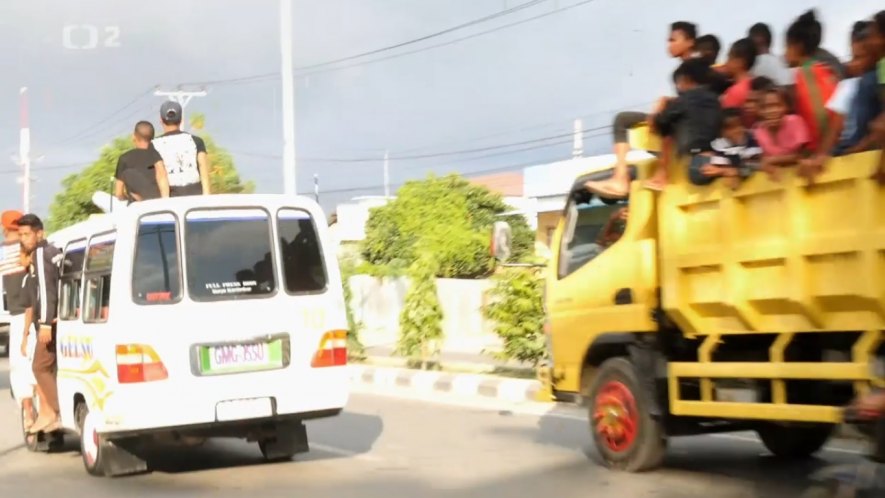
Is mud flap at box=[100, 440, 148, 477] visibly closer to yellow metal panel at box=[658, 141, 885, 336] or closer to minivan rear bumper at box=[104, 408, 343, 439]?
minivan rear bumper at box=[104, 408, 343, 439]

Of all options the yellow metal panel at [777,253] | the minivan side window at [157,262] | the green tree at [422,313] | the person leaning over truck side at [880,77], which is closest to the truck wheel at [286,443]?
the minivan side window at [157,262]

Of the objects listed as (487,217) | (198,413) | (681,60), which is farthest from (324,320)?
(487,217)

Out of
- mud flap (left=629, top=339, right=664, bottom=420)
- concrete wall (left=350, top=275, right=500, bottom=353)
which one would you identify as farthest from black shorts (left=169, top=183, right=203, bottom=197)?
concrete wall (left=350, top=275, right=500, bottom=353)

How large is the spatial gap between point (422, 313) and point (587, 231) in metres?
8.63

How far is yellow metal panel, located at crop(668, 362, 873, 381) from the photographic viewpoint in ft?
19.6

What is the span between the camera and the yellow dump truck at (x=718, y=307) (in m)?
5.92

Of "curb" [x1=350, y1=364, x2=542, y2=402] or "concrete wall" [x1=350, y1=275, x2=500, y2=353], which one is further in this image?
"concrete wall" [x1=350, y1=275, x2=500, y2=353]

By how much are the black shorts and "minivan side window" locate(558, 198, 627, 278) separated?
125 inches

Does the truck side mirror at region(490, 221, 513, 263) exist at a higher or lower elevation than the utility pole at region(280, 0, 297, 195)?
lower

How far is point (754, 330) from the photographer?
6.68 metres

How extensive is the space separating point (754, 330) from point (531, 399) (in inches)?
274

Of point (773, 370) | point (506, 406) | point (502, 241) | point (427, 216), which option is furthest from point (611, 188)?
point (427, 216)

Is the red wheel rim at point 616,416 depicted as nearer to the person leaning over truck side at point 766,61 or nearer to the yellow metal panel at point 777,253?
the yellow metal panel at point 777,253

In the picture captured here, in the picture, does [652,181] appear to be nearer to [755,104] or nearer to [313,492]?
[755,104]
